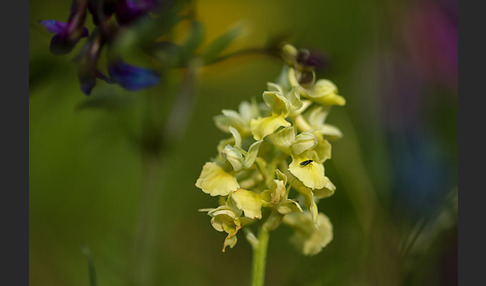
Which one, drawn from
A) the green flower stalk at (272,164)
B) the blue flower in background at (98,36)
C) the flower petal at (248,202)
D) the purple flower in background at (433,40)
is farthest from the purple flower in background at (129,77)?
the purple flower in background at (433,40)

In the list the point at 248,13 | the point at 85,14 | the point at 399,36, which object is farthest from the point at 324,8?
the point at 85,14

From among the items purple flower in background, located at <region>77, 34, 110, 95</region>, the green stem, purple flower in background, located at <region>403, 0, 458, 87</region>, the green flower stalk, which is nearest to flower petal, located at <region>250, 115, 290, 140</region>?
the green flower stalk

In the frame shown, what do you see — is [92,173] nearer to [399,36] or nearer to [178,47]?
[178,47]

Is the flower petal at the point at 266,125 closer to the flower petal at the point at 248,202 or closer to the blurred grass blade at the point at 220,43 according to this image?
the flower petal at the point at 248,202

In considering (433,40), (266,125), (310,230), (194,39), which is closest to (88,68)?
(194,39)

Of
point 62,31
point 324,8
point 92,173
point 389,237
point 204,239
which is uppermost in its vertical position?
point 62,31

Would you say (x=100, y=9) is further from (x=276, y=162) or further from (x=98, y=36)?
(x=276, y=162)
